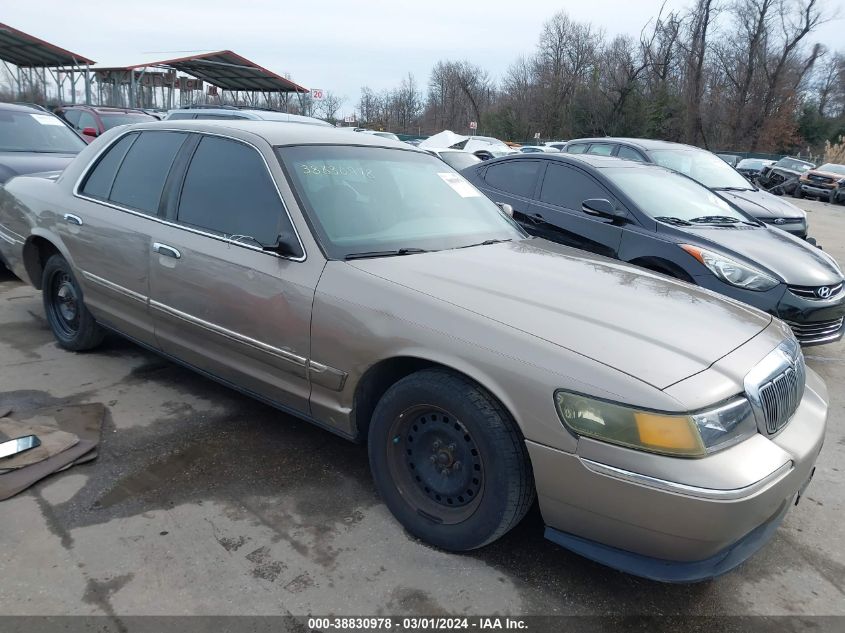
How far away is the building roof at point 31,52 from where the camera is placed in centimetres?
Result: 2725

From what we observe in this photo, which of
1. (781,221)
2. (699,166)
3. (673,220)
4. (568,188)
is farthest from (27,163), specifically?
(781,221)

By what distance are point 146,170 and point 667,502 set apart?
10.9ft

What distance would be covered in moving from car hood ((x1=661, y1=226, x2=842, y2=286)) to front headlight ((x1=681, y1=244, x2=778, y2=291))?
0.08 metres

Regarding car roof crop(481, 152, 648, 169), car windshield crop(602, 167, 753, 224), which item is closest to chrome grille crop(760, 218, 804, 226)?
car windshield crop(602, 167, 753, 224)

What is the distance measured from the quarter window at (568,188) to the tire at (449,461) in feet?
11.9

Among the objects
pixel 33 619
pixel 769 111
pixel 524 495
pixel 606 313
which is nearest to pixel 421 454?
pixel 524 495

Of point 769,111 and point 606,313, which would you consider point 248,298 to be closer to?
point 606,313

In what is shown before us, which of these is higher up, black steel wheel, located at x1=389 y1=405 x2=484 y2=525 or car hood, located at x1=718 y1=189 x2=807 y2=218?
car hood, located at x1=718 y1=189 x2=807 y2=218

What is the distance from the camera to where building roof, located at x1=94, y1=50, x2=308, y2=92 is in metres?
28.1

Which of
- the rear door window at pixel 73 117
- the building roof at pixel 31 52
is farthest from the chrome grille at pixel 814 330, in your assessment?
the building roof at pixel 31 52

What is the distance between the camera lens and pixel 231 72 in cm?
3119

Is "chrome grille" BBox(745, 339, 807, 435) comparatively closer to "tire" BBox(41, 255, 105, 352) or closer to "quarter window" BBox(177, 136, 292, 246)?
"quarter window" BBox(177, 136, 292, 246)

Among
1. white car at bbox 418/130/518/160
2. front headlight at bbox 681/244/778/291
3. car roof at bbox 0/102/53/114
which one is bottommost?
front headlight at bbox 681/244/778/291

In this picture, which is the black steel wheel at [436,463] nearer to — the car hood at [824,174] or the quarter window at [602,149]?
the quarter window at [602,149]
